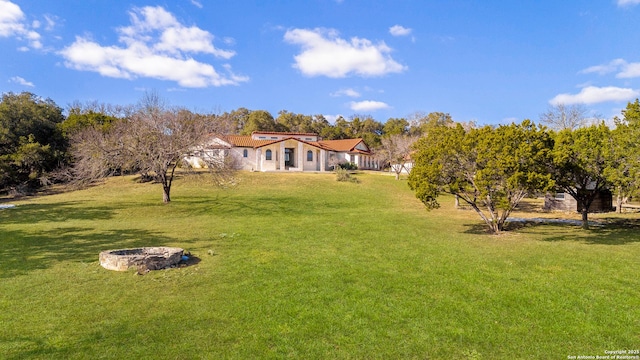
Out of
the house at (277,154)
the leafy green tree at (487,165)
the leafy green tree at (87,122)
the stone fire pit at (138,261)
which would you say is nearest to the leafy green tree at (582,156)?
the leafy green tree at (487,165)

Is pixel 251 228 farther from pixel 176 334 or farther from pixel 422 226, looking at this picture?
pixel 176 334

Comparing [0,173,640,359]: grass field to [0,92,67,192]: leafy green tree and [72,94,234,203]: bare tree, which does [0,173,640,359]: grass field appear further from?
[0,92,67,192]: leafy green tree

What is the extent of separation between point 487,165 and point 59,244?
1733 cm

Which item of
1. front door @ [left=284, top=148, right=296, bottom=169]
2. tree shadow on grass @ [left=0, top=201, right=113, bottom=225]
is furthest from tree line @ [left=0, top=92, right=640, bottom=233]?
front door @ [left=284, top=148, right=296, bottom=169]

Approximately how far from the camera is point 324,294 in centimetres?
777

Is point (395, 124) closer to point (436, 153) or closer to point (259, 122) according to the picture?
point (259, 122)

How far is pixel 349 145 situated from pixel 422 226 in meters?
41.0

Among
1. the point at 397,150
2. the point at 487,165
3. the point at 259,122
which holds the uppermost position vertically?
the point at 259,122

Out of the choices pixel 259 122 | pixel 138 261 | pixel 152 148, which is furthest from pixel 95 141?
pixel 259 122

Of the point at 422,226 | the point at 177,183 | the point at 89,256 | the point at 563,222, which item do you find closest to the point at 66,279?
the point at 89,256

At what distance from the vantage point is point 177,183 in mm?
35688

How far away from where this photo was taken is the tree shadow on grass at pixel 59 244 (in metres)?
10.4

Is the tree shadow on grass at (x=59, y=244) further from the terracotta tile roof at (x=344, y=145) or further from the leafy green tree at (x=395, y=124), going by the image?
the leafy green tree at (x=395, y=124)

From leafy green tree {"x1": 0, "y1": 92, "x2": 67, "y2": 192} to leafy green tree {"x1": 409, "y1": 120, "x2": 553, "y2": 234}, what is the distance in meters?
37.1
